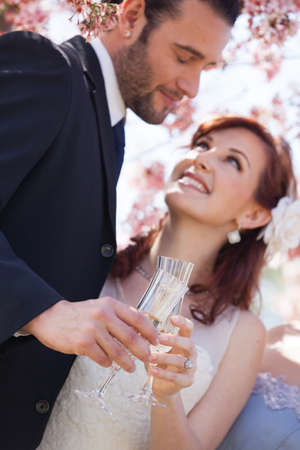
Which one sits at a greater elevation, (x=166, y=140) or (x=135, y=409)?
(x=166, y=140)

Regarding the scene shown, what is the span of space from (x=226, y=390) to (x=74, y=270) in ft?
4.59

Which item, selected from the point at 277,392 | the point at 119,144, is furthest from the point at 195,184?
the point at 277,392

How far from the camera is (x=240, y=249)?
3768 millimetres

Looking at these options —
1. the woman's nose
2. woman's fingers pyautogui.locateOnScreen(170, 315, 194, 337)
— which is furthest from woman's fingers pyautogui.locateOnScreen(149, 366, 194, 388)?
the woman's nose

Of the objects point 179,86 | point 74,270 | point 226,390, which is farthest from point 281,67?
→ point 74,270

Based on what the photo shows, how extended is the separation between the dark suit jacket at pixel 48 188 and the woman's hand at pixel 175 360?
16.6 inches

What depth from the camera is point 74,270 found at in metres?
2.10

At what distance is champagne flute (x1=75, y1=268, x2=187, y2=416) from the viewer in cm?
166

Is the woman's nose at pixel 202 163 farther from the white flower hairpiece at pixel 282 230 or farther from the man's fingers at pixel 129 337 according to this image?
the man's fingers at pixel 129 337

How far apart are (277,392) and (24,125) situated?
7.99 feet

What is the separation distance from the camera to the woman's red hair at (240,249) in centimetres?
350

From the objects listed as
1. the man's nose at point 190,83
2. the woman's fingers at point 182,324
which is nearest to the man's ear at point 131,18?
the man's nose at point 190,83

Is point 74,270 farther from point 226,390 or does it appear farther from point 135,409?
point 226,390

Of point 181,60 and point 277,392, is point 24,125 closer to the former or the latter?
point 181,60
